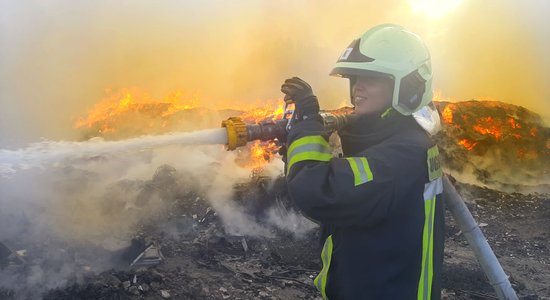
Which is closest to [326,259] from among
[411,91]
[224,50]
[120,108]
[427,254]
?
[427,254]

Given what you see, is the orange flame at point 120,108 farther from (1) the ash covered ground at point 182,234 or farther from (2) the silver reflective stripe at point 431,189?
(2) the silver reflective stripe at point 431,189

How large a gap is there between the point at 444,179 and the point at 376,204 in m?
1.00

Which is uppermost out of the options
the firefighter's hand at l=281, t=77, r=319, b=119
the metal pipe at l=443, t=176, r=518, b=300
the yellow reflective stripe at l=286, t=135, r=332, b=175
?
the firefighter's hand at l=281, t=77, r=319, b=119

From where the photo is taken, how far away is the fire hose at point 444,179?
2.72m

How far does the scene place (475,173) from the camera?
10539 mm

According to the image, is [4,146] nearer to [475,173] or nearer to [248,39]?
[248,39]

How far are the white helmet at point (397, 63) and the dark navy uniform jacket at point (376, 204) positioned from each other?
0.40 feet

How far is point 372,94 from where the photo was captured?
244cm

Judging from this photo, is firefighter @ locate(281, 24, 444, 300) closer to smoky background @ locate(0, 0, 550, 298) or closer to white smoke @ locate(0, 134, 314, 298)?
white smoke @ locate(0, 134, 314, 298)

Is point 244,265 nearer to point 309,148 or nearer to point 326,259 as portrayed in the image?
point 326,259

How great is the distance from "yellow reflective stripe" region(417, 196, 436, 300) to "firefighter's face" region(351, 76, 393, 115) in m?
0.56

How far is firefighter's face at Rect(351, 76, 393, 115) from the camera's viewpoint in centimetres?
241

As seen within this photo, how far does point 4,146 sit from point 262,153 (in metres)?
4.51

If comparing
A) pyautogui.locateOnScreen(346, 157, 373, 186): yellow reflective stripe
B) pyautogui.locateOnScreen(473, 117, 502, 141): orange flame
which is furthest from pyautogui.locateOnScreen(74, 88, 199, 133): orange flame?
pyautogui.locateOnScreen(346, 157, 373, 186): yellow reflective stripe
